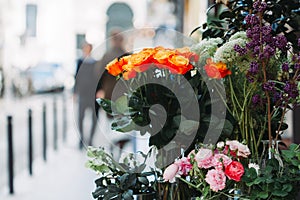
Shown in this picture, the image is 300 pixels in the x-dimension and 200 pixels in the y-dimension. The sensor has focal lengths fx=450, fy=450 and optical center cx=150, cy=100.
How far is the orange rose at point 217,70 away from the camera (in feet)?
3.30

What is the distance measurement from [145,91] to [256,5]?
0.32 m

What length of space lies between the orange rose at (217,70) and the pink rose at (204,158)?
17cm

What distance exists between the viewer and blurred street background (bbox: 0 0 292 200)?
477cm

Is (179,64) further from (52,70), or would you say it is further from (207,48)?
(52,70)

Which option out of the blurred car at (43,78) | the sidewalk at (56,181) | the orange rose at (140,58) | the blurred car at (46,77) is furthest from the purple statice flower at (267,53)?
the blurred car at (46,77)

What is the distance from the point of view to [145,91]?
1042 mm

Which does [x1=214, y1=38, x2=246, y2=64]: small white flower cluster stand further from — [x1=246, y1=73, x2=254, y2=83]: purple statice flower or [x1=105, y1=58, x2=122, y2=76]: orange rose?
[x1=105, y1=58, x2=122, y2=76]: orange rose

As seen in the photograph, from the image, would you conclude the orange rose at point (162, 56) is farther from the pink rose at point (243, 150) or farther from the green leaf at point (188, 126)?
the pink rose at point (243, 150)

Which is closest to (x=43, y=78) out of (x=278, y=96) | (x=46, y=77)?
(x=46, y=77)

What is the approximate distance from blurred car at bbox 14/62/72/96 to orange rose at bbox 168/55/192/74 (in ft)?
58.4

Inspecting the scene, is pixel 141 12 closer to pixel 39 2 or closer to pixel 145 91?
pixel 39 2

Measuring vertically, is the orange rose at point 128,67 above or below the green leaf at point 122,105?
above

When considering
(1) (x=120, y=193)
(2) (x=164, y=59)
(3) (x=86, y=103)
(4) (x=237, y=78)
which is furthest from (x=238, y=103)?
(3) (x=86, y=103)

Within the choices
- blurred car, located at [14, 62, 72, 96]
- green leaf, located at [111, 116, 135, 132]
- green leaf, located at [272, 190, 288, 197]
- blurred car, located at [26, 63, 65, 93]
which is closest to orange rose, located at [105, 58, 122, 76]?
green leaf, located at [111, 116, 135, 132]
